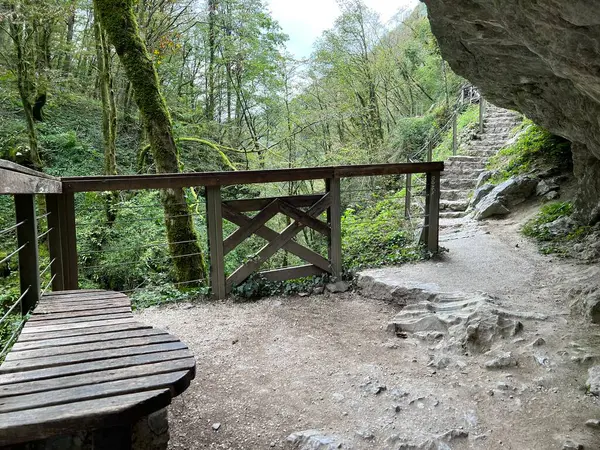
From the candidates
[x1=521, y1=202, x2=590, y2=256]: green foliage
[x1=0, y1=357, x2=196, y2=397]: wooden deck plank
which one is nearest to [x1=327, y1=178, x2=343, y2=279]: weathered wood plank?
[x1=521, y1=202, x2=590, y2=256]: green foliage

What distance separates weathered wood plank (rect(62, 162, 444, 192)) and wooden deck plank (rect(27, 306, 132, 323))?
5.47 ft

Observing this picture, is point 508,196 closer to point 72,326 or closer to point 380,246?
point 380,246

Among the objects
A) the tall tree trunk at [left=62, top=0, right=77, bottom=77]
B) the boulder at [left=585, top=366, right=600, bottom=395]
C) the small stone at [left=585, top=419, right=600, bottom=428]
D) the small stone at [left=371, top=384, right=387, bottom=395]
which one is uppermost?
the tall tree trunk at [left=62, top=0, right=77, bottom=77]

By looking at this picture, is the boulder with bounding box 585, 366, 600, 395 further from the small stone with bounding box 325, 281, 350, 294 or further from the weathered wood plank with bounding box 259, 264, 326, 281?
the weathered wood plank with bounding box 259, 264, 326, 281

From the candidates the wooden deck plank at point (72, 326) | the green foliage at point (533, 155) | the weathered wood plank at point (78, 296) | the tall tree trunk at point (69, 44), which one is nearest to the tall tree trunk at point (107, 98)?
the tall tree trunk at point (69, 44)

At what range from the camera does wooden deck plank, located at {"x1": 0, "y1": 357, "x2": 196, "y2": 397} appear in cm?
119

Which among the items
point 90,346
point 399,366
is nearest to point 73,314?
point 90,346

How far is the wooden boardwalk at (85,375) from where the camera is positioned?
103 cm

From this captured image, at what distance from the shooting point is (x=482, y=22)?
355 centimetres

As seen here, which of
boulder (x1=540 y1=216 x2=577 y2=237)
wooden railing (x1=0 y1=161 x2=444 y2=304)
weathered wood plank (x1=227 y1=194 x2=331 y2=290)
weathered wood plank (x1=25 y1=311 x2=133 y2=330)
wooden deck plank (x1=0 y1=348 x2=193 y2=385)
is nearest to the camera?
wooden deck plank (x1=0 y1=348 x2=193 y2=385)

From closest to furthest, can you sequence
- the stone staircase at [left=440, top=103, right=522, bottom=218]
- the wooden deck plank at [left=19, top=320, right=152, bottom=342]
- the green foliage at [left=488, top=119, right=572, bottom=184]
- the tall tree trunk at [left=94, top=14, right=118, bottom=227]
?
the wooden deck plank at [left=19, top=320, right=152, bottom=342], the green foliage at [left=488, top=119, right=572, bottom=184], the tall tree trunk at [left=94, top=14, right=118, bottom=227], the stone staircase at [left=440, top=103, right=522, bottom=218]

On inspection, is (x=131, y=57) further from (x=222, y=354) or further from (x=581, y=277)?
(x=581, y=277)

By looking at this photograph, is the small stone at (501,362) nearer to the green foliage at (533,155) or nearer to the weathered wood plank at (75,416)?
the weathered wood plank at (75,416)

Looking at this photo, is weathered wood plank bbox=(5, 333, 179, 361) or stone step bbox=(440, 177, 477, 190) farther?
stone step bbox=(440, 177, 477, 190)
